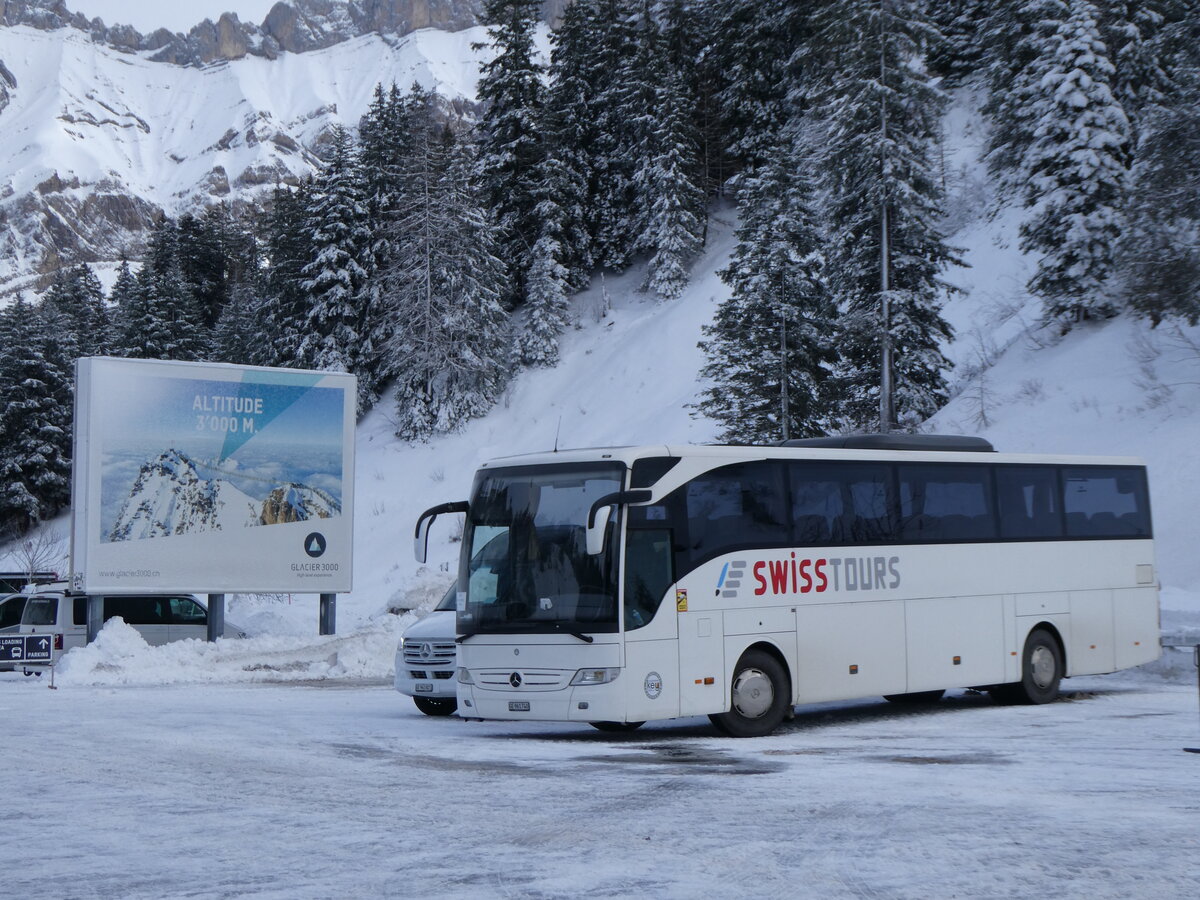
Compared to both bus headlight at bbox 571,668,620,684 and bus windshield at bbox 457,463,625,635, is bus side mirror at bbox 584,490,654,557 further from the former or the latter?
bus headlight at bbox 571,668,620,684

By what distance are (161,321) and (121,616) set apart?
48.2 meters

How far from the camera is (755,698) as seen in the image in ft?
48.3

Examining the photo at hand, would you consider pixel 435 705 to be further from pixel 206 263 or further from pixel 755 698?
pixel 206 263

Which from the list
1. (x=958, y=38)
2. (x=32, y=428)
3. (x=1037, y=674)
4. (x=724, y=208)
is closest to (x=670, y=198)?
(x=724, y=208)

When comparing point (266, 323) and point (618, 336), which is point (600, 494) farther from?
point (266, 323)

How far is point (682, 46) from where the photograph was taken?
68750 mm

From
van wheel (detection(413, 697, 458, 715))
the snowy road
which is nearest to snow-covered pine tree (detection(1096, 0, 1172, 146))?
the snowy road

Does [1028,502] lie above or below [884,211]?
below

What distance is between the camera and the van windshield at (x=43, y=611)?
84.2 feet

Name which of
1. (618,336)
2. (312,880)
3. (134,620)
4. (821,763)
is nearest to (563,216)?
(618,336)

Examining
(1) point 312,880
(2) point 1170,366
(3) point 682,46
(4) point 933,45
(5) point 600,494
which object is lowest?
(1) point 312,880

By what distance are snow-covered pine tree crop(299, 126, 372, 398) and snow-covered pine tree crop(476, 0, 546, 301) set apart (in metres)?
6.07

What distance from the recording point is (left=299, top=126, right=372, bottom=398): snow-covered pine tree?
61375 mm

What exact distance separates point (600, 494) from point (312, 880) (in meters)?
7.32
